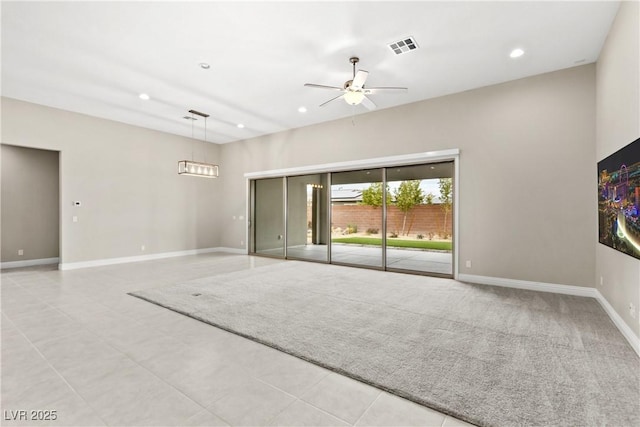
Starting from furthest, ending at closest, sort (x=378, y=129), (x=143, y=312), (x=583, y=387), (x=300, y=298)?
(x=378, y=129), (x=300, y=298), (x=143, y=312), (x=583, y=387)

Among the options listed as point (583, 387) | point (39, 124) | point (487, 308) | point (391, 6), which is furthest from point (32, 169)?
point (583, 387)

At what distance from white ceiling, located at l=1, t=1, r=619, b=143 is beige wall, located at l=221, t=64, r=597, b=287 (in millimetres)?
370

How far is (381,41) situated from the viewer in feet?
13.4

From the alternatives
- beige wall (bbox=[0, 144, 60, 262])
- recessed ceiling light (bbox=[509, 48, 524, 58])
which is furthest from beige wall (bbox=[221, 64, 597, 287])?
beige wall (bbox=[0, 144, 60, 262])

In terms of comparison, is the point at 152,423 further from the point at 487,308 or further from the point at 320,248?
the point at 320,248

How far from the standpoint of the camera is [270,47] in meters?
4.23

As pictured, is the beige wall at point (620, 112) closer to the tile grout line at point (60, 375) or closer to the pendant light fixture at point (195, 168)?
the tile grout line at point (60, 375)

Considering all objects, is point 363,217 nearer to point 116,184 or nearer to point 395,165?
point 395,165

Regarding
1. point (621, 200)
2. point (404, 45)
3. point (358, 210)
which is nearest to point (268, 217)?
point (358, 210)

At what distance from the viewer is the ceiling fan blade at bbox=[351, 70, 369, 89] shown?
4.07 meters

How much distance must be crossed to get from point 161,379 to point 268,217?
7.03 metres

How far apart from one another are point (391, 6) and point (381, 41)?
0.69 m

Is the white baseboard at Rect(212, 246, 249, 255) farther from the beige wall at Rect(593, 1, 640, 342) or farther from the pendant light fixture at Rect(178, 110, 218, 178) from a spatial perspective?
the beige wall at Rect(593, 1, 640, 342)

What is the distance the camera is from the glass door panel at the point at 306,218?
8547 millimetres
